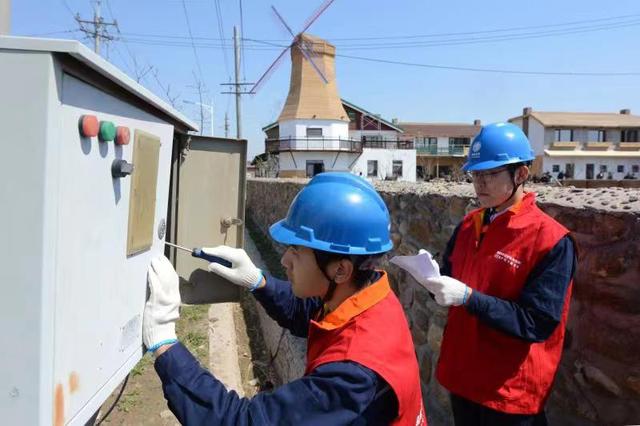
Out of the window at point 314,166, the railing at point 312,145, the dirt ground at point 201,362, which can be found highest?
the railing at point 312,145

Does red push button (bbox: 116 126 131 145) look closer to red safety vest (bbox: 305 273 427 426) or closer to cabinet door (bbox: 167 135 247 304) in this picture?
red safety vest (bbox: 305 273 427 426)

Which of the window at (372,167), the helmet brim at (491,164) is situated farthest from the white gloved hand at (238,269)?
the window at (372,167)

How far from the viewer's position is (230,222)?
3395mm

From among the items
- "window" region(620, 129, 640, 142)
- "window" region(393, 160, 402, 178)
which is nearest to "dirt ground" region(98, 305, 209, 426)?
"window" region(393, 160, 402, 178)

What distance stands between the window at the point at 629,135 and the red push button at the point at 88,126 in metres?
56.2

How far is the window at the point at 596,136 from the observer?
4809 cm

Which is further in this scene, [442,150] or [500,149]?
[442,150]

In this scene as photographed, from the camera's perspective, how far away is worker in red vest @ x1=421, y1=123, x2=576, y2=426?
214 cm

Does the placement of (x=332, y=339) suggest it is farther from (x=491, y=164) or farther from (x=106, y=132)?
(x=491, y=164)

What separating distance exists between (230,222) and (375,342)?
6.83 ft

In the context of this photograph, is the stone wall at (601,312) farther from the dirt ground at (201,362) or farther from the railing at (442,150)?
the railing at (442,150)

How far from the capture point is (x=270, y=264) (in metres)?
9.53

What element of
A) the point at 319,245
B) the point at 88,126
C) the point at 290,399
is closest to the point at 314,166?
the point at 319,245

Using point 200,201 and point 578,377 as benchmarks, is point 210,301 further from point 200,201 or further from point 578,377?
point 578,377
